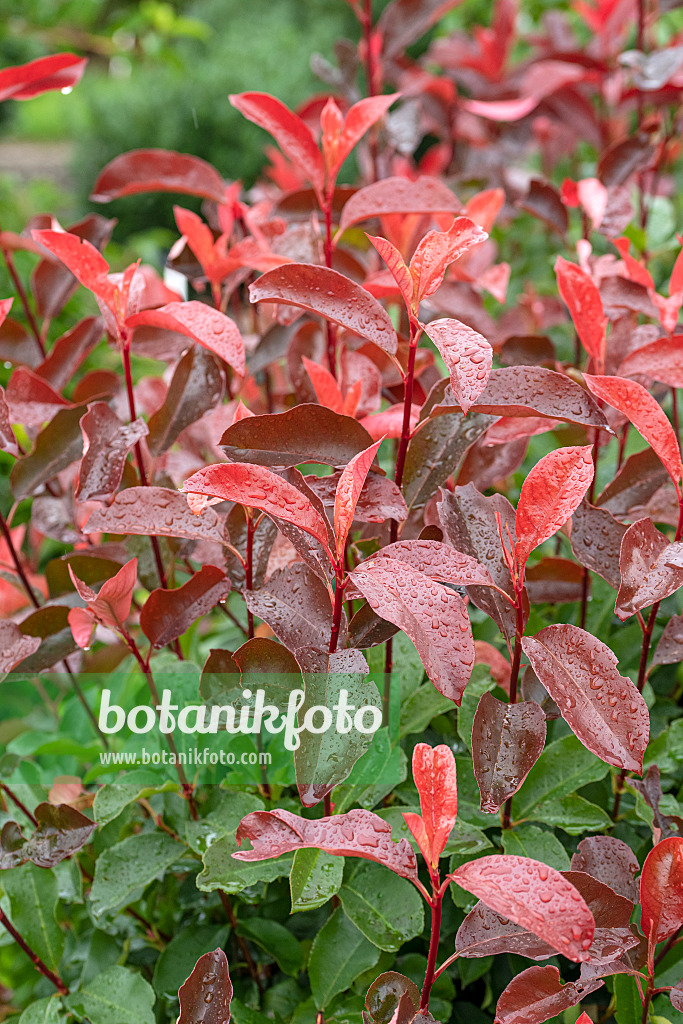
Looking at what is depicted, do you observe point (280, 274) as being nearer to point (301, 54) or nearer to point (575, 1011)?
point (575, 1011)

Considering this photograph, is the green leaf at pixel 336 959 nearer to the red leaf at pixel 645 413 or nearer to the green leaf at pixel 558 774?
the green leaf at pixel 558 774

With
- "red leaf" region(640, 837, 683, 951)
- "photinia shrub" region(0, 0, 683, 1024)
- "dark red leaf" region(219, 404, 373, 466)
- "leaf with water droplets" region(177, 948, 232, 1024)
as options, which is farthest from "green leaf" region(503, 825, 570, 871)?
"dark red leaf" region(219, 404, 373, 466)

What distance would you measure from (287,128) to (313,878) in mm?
694

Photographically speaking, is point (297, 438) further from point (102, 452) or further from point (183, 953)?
point (183, 953)

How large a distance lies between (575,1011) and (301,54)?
7.99m

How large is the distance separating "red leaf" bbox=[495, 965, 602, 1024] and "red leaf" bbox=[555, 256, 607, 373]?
479mm

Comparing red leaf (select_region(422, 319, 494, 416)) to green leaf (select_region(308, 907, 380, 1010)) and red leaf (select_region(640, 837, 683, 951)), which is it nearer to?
red leaf (select_region(640, 837, 683, 951))

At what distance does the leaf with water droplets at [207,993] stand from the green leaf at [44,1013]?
0.24 meters

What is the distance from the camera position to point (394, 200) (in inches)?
34.0

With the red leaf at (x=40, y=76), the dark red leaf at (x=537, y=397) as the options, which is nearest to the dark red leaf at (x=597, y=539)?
the dark red leaf at (x=537, y=397)

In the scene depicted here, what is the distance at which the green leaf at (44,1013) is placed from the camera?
30.8 inches

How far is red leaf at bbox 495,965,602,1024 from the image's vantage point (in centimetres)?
57

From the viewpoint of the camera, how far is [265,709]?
2.50 feet

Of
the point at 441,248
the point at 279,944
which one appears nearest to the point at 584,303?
the point at 441,248
